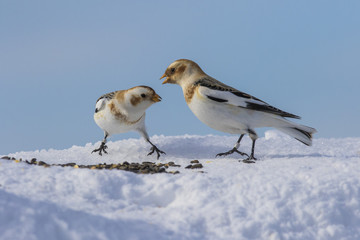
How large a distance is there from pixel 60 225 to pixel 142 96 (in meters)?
3.53

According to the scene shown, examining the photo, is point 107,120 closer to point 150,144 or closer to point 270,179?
point 150,144

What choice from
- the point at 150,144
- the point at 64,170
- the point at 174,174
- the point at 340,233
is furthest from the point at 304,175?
the point at 150,144

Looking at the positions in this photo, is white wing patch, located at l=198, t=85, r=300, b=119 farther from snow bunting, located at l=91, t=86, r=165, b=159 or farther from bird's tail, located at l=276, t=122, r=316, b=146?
snow bunting, located at l=91, t=86, r=165, b=159

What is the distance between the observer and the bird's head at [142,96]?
723 cm

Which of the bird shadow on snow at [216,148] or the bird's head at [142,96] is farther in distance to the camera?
the bird shadow on snow at [216,148]

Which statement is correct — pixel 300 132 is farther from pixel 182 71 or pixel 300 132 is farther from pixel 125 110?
pixel 125 110

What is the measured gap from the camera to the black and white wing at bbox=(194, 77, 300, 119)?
6617 mm

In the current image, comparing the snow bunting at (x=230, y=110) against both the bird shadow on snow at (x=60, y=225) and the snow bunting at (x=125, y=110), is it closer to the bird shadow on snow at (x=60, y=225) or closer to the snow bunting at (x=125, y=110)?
the snow bunting at (x=125, y=110)

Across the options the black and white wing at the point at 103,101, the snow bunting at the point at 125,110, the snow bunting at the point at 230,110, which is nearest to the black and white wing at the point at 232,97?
the snow bunting at the point at 230,110

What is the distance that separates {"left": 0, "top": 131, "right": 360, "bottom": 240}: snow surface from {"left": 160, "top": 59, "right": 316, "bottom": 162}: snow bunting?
890 mm

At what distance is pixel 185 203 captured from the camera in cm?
463

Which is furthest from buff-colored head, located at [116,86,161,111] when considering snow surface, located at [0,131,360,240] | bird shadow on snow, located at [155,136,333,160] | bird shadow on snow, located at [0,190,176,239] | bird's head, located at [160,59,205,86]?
bird shadow on snow, located at [0,190,176,239]

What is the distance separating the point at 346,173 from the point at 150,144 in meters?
3.63

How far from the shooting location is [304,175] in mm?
5379
